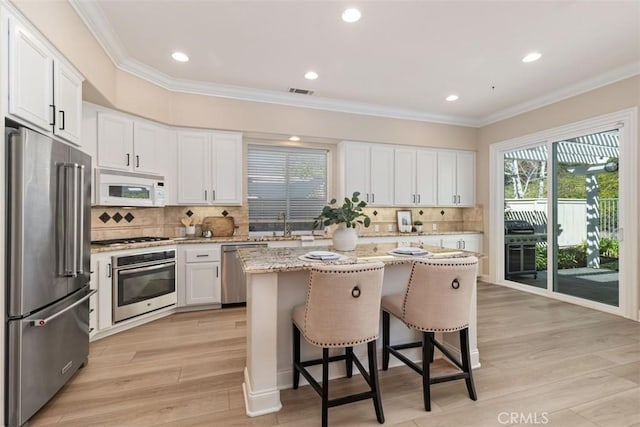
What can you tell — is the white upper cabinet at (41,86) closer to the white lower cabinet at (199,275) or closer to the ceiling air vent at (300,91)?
the white lower cabinet at (199,275)

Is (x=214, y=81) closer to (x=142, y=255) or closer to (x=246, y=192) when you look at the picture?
(x=246, y=192)

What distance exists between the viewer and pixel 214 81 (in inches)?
158

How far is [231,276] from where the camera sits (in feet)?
13.4

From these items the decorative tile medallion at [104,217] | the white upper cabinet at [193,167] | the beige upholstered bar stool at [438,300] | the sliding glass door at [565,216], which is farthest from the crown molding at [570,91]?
the decorative tile medallion at [104,217]

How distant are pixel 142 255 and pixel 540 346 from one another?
13.5 ft

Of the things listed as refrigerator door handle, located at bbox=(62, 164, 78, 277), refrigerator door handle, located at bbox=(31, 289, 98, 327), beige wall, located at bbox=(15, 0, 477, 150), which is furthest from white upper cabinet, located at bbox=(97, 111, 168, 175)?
refrigerator door handle, located at bbox=(31, 289, 98, 327)

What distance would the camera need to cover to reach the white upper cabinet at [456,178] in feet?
18.3

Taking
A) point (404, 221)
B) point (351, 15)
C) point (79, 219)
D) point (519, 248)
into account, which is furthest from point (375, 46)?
point (519, 248)

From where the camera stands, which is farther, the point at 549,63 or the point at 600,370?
the point at 549,63

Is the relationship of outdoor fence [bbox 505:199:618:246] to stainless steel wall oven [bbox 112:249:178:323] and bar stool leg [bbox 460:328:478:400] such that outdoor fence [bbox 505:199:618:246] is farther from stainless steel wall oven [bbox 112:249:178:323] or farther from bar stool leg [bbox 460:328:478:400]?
stainless steel wall oven [bbox 112:249:178:323]

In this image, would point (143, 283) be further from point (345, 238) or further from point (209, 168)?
point (345, 238)

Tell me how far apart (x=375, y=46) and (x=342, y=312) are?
268cm

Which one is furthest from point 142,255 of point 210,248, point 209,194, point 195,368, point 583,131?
point 583,131

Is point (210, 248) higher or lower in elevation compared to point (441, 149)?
lower
